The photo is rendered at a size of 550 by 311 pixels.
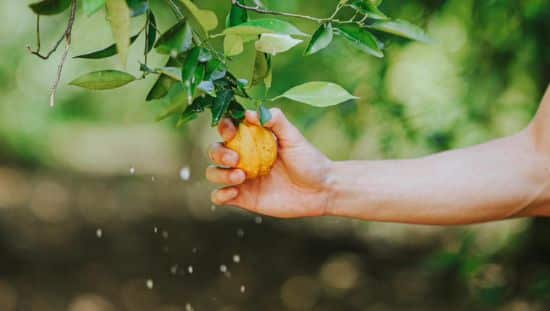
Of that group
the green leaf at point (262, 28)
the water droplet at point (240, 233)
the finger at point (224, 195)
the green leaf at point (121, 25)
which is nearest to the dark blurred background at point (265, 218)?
the water droplet at point (240, 233)

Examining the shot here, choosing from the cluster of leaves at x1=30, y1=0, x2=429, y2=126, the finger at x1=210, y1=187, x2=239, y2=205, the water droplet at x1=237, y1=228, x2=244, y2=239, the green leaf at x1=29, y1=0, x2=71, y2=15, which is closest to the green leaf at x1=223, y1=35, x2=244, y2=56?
the cluster of leaves at x1=30, y1=0, x2=429, y2=126

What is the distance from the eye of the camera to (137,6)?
1.00 meters

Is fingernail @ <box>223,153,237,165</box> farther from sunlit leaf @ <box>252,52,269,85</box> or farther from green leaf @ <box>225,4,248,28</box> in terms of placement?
green leaf @ <box>225,4,248,28</box>

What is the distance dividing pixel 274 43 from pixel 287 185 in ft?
1.98

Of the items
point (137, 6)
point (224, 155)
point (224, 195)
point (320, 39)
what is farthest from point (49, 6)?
point (224, 195)

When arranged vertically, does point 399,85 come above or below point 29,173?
above

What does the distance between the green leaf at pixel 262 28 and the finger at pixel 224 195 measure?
0.60 m

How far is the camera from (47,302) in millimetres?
4609

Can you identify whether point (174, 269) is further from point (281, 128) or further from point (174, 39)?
point (174, 39)

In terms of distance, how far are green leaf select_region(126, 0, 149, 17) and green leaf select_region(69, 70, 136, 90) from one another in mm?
170

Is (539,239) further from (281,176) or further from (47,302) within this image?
(47,302)

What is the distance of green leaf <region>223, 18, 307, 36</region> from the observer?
3.51 ft

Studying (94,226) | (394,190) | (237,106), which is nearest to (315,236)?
(94,226)

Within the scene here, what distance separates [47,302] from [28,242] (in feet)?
2.21
